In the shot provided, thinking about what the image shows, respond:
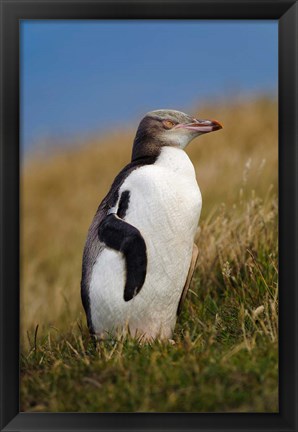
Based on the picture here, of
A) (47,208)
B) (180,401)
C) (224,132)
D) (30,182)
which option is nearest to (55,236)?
(47,208)

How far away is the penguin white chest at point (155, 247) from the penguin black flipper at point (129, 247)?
0.12 ft

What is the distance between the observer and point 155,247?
3.71 metres

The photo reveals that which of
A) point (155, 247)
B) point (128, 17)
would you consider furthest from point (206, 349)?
point (128, 17)

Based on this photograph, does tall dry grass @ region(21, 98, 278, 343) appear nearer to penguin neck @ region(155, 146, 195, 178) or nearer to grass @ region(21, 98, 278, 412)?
grass @ region(21, 98, 278, 412)

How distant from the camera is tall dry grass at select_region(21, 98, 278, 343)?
805 cm

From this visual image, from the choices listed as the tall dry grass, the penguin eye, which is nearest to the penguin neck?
the penguin eye

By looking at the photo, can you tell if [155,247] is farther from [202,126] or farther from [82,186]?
[82,186]

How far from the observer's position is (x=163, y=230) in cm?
371

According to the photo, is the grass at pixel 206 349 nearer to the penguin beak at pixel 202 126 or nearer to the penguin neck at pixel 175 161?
the penguin neck at pixel 175 161

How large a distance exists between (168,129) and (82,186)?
26.0 feet

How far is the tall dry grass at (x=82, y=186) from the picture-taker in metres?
8.05

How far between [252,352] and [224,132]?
755 centimetres

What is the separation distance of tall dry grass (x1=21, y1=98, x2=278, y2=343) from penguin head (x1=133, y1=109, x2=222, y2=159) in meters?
1.56

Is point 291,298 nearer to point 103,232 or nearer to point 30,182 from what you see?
point 103,232
